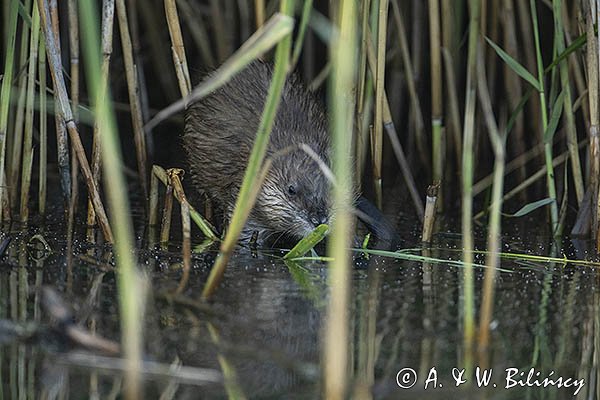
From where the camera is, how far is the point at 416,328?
269 centimetres

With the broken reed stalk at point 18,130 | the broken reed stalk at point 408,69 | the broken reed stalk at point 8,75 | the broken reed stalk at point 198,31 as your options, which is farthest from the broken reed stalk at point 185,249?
the broken reed stalk at point 198,31

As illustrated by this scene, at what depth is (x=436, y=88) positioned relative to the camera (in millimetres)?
4254

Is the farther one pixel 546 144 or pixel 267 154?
pixel 267 154

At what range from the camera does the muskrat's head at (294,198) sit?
12.5 ft

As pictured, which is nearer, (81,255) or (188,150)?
(81,255)

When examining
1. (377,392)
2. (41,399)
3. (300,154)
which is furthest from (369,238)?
(41,399)

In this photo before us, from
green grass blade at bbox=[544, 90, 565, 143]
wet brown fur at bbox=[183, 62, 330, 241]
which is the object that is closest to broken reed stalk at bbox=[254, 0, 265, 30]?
wet brown fur at bbox=[183, 62, 330, 241]

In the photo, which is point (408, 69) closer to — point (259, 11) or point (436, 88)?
point (436, 88)

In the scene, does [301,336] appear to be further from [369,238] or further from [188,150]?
[188,150]

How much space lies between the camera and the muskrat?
3846mm

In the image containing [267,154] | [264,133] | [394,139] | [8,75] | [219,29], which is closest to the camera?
[264,133]

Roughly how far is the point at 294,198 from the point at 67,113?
862mm

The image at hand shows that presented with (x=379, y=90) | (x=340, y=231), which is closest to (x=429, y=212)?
(x=379, y=90)

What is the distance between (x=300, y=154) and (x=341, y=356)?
1955 mm
